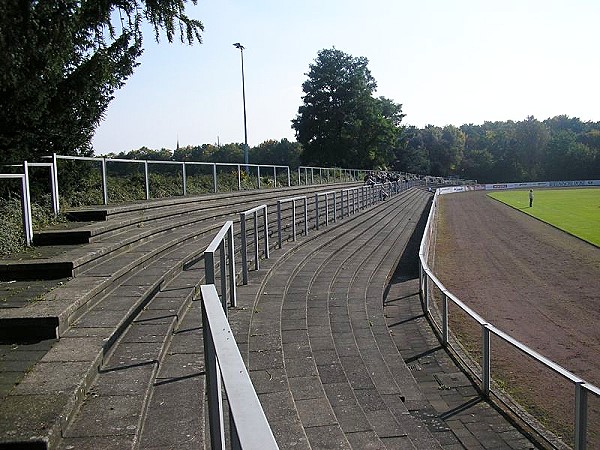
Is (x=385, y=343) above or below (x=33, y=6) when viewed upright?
below

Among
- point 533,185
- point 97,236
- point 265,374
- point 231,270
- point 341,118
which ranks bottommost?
point 533,185

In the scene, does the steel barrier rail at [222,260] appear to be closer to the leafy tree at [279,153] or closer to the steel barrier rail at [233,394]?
the steel barrier rail at [233,394]

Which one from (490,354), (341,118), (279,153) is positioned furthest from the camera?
(279,153)

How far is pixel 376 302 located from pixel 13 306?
6091mm

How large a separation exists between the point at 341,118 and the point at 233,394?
7257 centimetres

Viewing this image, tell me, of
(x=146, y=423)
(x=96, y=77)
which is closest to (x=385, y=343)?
(x=146, y=423)

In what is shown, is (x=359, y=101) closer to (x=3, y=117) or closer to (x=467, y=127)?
(x=3, y=117)

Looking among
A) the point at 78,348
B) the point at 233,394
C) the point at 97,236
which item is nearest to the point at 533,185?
the point at 97,236

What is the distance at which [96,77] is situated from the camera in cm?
998

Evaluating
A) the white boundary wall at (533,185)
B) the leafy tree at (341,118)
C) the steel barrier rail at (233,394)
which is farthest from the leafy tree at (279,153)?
the steel barrier rail at (233,394)

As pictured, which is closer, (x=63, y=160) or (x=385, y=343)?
(x=385, y=343)

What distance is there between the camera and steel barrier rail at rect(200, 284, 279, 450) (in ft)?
4.05

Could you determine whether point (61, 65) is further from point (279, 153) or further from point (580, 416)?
point (279, 153)

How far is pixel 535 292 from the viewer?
14.9 metres
